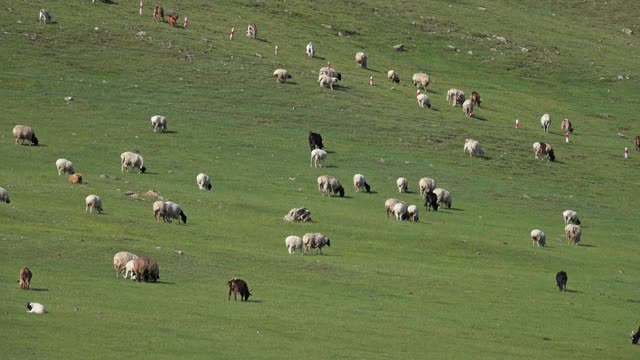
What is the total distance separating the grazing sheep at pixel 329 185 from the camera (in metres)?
58.6

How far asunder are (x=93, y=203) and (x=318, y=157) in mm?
16919

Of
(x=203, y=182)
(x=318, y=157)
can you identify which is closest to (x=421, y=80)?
(x=318, y=157)

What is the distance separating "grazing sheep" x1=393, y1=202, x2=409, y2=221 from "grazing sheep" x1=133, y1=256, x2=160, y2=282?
17764 mm

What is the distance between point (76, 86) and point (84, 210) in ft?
79.7

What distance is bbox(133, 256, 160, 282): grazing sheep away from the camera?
127 feet

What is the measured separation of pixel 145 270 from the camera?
127ft

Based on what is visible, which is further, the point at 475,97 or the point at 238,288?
the point at 475,97

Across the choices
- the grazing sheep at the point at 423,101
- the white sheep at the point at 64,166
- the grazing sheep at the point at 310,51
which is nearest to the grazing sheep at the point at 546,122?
the grazing sheep at the point at 423,101

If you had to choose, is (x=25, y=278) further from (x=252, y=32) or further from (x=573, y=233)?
(x=252, y=32)

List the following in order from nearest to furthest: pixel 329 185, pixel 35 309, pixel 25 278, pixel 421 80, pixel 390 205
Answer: pixel 35 309 → pixel 25 278 → pixel 390 205 → pixel 329 185 → pixel 421 80

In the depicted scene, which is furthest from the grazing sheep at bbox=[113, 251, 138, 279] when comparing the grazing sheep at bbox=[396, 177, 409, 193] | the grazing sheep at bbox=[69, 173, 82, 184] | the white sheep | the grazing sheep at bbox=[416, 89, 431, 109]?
the grazing sheep at bbox=[416, 89, 431, 109]

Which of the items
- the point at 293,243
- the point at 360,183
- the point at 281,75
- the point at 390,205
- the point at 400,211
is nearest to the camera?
the point at 293,243

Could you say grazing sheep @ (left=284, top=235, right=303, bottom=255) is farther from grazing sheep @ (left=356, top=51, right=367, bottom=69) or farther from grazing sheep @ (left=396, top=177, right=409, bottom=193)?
grazing sheep @ (left=356, top=51, right=367, bottom=69)

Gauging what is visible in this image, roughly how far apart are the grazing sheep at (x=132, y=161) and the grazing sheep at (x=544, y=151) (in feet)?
73.1
